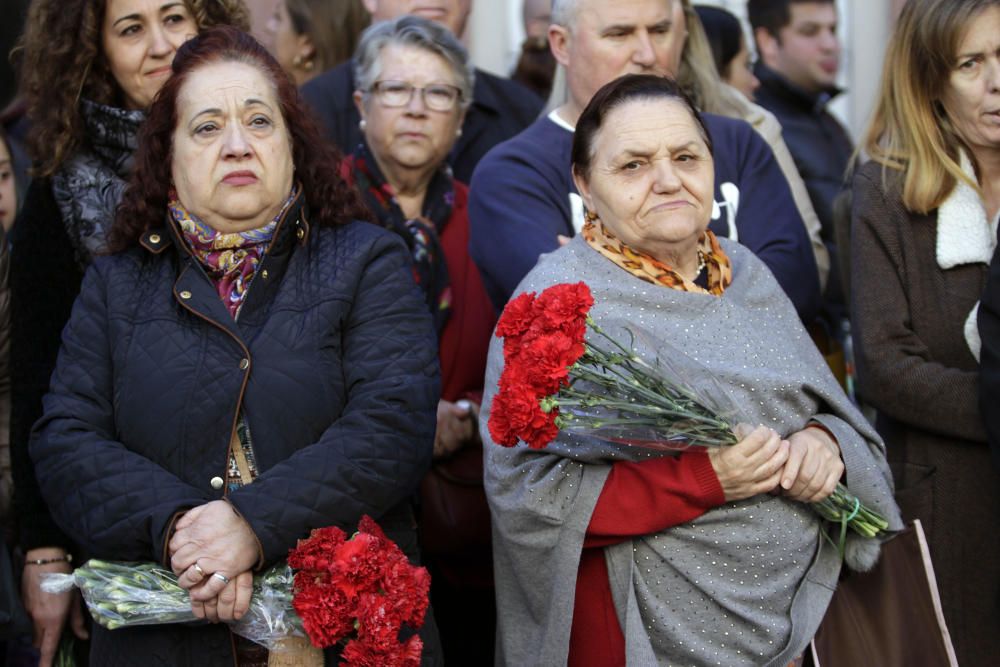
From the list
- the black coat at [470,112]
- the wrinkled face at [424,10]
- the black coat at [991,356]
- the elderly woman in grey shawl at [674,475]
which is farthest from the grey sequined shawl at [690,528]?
the wrinkled face at [424,10]

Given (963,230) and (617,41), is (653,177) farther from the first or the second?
(963,230)

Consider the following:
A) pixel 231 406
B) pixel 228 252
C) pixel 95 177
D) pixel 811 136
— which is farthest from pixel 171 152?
pixel 811 136

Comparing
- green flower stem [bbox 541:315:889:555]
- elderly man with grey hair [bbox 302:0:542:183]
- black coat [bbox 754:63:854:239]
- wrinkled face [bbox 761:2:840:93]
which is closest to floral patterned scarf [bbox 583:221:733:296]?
green flower stem [bbox 541:315:889:555]

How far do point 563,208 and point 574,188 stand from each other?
8 cm

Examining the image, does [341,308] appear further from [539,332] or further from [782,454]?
[782,454]

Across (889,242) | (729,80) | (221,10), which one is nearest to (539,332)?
(889,242)

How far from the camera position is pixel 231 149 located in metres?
3.69

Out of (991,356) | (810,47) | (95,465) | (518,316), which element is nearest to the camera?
(518,316)

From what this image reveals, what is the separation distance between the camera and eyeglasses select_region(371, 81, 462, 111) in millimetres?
4957

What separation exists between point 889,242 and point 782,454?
3.53 feet

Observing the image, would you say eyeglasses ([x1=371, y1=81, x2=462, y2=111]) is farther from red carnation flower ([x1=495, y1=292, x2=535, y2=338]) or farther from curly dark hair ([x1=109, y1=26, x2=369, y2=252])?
red carnation flower ([x1=495, y1=292, x2=535, y2=338])

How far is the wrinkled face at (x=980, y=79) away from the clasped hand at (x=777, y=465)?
122cm

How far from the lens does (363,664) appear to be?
3.27 m

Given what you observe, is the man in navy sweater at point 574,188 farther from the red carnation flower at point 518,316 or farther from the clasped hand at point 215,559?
the clasped hand at point 215,559
